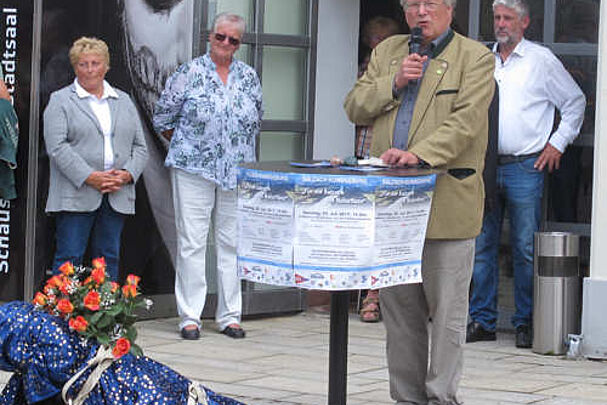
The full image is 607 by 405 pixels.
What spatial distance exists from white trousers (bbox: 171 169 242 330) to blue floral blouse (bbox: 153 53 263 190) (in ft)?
0.35

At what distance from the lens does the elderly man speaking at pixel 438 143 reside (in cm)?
593

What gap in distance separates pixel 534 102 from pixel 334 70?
1817 mm

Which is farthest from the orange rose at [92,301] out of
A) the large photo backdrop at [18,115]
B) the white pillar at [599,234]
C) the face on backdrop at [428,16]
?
the white pillar at [599,234]

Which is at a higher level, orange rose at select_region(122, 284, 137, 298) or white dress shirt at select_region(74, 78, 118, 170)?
white dress shirt at select_region(74, 78, 118, 170)

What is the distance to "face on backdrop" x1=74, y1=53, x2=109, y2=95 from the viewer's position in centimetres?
846

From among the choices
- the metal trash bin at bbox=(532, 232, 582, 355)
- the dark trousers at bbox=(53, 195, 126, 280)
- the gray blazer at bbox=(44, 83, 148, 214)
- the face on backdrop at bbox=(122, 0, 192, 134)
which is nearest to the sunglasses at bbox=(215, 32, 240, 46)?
the face on backdrop at bbox=(122, 0, 192, 134)

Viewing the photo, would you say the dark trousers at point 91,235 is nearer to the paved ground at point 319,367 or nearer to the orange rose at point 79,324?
the paved ground at point 319,367

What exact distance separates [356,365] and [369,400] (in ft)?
3.66

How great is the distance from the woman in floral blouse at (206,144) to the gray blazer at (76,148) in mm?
307

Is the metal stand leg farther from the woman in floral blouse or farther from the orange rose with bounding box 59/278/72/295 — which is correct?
the woman in floral blouse

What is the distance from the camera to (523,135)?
28.6 ft

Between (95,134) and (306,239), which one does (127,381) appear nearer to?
(306,239)

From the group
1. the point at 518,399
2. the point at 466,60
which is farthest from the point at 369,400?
the point at 466,60

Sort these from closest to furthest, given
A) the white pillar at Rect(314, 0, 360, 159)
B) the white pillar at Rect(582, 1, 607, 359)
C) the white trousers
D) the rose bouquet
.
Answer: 1. the rose bouquet
2. the white pillar at Rect(582, 1, 607, 359)
3. the white trousers
4. the white pillar at Rect(314, 0, 360, 159)
